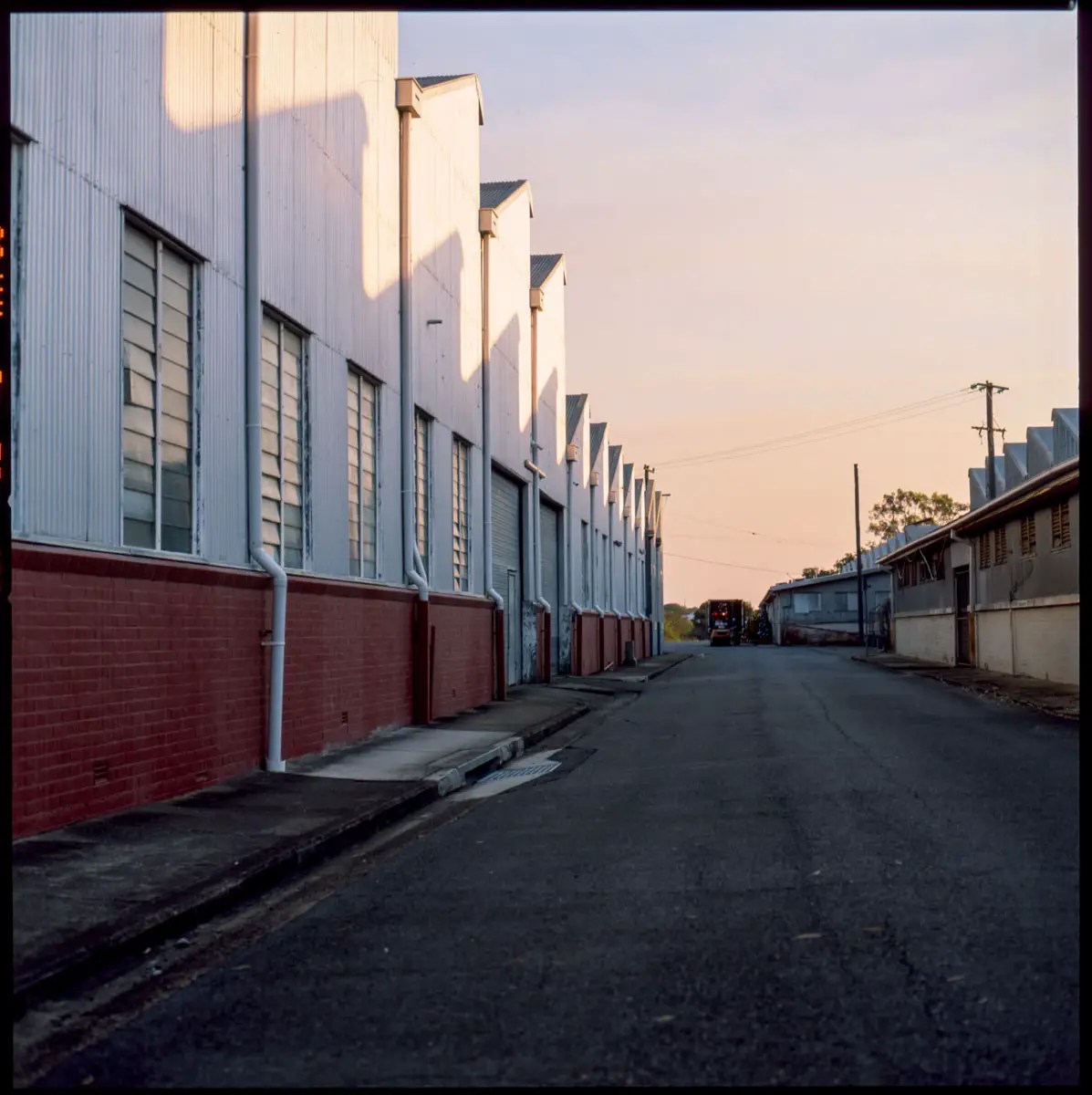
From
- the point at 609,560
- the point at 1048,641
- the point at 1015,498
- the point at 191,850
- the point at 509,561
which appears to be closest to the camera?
the point at 191,850

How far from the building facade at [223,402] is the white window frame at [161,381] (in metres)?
0.03

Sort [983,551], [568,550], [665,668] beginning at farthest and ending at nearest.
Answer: [665,668] → [983,551] → [568,550]

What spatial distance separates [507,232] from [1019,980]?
25.7 metres

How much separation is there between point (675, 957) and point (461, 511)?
18.4 m

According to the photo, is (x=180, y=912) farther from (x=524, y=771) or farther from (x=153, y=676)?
(x=524, y=771)

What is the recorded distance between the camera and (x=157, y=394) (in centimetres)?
1156

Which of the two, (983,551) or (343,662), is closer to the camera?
(343,662)

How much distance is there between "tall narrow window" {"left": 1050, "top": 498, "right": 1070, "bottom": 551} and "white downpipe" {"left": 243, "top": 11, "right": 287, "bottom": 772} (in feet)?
68.2

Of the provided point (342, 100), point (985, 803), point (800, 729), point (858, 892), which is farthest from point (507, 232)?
point (858, 892)

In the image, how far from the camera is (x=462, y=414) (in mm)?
23750

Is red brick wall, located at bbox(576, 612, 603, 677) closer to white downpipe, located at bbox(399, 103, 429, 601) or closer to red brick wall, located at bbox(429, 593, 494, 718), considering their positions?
red brick wall, located at bbox(429, 593, 494, 718)

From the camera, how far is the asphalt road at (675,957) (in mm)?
4598

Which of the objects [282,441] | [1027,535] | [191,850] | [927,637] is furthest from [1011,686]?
Result: [191,850]

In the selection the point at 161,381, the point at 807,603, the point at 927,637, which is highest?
the point at 161,381
